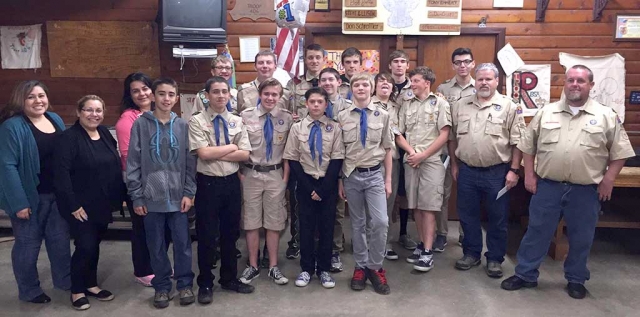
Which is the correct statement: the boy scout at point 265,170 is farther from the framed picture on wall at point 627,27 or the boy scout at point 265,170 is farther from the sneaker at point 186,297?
the framed picture on wall at point 627,27

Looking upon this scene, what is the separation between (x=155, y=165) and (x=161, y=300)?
0.87m

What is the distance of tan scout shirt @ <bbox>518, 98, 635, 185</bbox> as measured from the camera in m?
3.29

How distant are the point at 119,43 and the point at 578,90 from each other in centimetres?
413

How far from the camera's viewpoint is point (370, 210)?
3.49 metres

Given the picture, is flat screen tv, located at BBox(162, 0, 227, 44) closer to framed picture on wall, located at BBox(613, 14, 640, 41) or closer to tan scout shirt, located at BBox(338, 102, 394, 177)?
tan scout shirt, located at BBox(338, 102, 394, 177)

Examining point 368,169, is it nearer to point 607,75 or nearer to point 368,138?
point 368,138

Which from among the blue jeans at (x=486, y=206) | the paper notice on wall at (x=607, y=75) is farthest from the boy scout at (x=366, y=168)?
the paper notice on wall at (x=607, y=75)

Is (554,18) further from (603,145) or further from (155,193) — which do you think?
(155,193)

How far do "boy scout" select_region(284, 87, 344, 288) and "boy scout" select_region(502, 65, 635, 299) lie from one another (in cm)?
129

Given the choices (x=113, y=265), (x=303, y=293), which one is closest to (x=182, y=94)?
(x=113, y=265)

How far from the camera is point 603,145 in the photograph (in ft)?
10.9

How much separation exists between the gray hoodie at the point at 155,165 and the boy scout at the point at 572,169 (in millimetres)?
2292

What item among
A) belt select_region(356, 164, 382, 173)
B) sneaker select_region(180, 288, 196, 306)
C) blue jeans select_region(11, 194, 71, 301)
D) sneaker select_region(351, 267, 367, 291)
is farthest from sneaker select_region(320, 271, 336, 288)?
blue jeans select_region(11, 194, 71, 301)

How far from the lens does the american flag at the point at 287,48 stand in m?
4.43
